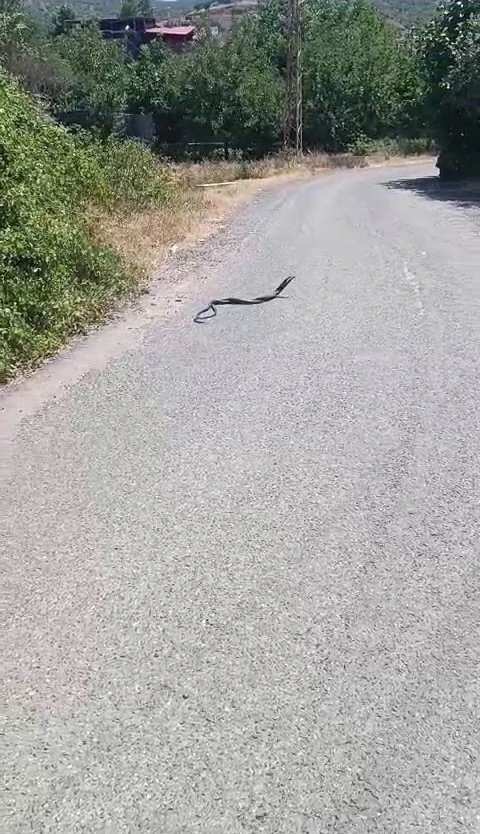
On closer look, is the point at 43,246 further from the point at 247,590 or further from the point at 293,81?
the point at 293,81

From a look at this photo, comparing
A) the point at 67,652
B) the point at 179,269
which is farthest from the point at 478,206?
the point at 67,652

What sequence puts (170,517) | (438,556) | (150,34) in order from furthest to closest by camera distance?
(150,34), (170,517), (438,556)

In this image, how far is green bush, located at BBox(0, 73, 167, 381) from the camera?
29.3 feet

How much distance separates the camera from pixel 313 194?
29688 mm

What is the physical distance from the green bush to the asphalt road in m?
0.60

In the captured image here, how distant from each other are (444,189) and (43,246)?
70.1 feet

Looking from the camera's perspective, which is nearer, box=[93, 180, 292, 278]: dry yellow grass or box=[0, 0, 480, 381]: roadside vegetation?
box=[0, 0, 480, 381]: roadside vegetation

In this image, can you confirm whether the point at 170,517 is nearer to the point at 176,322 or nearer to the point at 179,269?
the point at 176,322

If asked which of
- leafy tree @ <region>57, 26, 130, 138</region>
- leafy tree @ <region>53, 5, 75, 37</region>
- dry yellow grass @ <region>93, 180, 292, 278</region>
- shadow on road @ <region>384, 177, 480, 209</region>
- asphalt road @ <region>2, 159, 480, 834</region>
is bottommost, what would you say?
shadow on road @ <region>384, 177, 480, 209</region>

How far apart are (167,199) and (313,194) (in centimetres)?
1039

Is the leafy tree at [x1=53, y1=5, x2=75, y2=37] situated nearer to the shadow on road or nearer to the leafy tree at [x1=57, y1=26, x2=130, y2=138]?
the leafy tree at [x1=57, y1=26, x2=130, y2=138]

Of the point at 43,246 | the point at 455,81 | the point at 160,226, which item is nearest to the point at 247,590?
the point at 43,246

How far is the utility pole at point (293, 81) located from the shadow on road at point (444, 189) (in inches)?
520

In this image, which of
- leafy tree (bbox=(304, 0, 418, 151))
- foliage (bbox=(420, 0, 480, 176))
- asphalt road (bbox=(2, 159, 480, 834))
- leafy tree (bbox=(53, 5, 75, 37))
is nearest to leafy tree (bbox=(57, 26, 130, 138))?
leafy tree (bbox=(304, 0, 418, 151))
